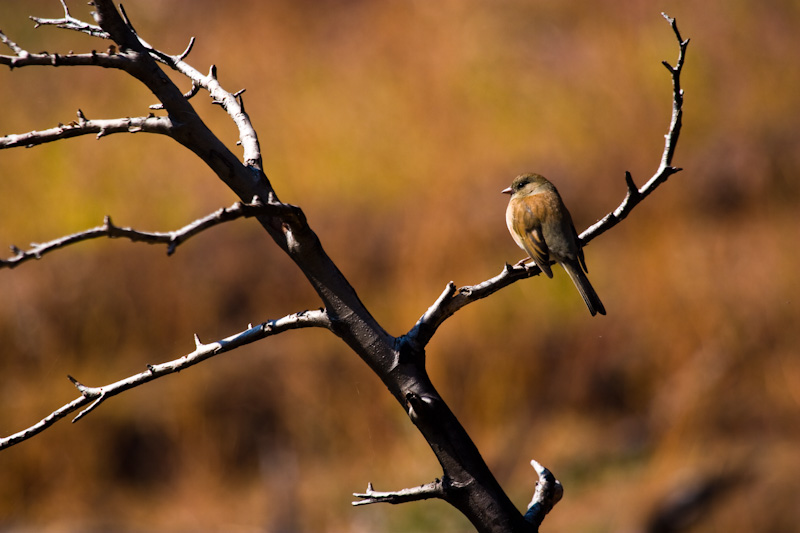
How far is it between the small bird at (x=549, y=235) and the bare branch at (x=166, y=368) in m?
1.83

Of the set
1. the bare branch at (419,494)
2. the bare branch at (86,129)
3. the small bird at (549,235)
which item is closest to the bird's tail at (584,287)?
the small bird at (549,235)

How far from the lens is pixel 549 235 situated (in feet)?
12.5

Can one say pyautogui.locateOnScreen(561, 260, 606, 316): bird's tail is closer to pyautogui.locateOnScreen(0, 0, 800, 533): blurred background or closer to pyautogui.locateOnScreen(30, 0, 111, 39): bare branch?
pyautogui.locateOnScreen(30, 0, 111, 39): bare branch

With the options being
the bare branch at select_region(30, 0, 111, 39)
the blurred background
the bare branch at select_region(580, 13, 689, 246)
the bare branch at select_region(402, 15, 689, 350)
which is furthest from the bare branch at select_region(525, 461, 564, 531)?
the blurred background

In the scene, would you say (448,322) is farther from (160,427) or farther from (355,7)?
(355,7)

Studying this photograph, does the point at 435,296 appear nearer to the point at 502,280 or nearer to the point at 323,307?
the point at 502,280

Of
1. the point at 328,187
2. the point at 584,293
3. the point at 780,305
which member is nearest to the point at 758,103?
the point at 780,305

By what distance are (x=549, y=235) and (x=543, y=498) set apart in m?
1.83

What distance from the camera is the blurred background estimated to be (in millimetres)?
7742

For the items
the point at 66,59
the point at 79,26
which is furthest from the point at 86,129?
the point at 79,26

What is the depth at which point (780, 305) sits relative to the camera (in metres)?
8.22

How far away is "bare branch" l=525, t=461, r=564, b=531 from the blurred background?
4.27 m

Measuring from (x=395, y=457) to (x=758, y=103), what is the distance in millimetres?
7094

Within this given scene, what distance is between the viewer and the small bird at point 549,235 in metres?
3.70
